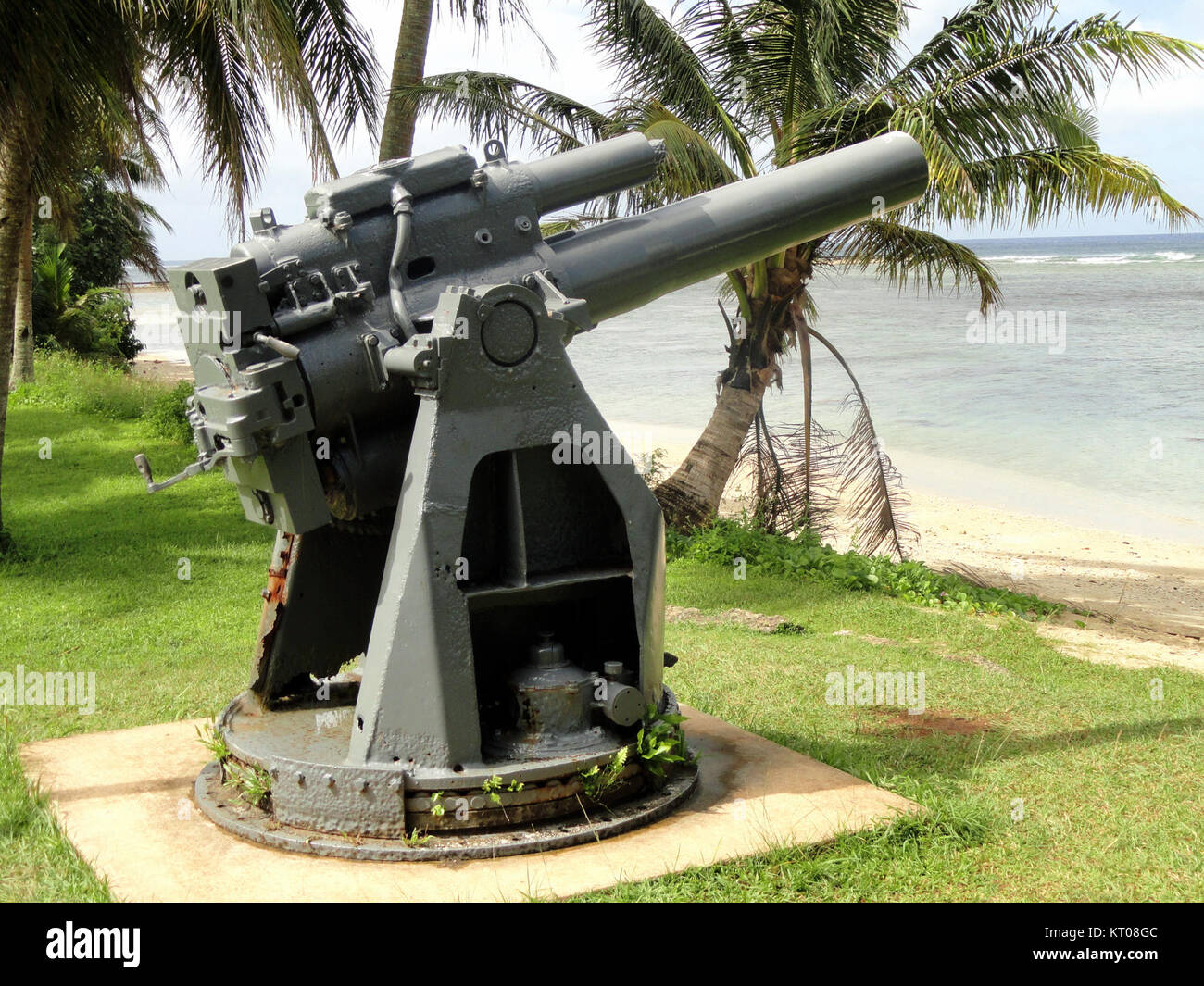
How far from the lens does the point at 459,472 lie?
4227mm

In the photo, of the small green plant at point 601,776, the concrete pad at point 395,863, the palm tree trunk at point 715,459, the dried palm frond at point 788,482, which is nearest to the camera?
the concrete pad at point 395,863

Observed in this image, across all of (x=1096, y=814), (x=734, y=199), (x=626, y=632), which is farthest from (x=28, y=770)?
(x=1096, y=814)

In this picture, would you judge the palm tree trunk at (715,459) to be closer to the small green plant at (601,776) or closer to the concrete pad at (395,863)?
the concrete pad at (395,863)

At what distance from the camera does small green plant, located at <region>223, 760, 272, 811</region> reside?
446 cm

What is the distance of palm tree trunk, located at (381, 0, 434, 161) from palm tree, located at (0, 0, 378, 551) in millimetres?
236

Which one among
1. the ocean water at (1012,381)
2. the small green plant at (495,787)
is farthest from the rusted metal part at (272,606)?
the ocean water at (1012,381)

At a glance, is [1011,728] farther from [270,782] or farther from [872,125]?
[872,125]

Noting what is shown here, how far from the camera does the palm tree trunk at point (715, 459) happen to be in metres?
12.7

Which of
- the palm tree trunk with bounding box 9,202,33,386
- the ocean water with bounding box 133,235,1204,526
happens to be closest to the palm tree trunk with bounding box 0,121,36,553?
the ocean water with bounding box 133,235,1204,526

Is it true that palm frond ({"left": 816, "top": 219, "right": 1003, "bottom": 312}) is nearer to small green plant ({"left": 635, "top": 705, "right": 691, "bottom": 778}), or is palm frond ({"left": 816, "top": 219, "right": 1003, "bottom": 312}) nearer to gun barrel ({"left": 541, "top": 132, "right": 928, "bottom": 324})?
gun barrel ({"left": 541, "top": 132, "right": 928, "bottom": 324})

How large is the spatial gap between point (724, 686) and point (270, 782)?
3067 mm

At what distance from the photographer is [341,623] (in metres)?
5.21

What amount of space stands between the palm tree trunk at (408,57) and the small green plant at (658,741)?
8.11m

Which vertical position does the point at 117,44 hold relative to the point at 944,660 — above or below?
above
